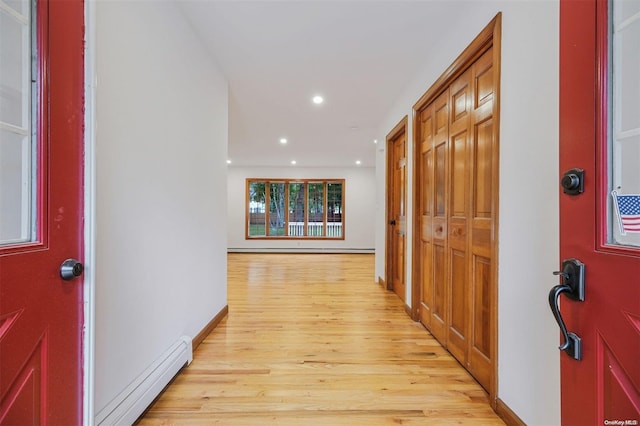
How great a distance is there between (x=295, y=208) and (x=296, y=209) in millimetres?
45

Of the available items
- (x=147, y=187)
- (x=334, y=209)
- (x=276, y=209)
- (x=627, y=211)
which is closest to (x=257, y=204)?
(x=276, y=209)

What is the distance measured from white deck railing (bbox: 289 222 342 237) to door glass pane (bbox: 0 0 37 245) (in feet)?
25.4

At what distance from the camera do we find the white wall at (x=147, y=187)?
1265 millimetres

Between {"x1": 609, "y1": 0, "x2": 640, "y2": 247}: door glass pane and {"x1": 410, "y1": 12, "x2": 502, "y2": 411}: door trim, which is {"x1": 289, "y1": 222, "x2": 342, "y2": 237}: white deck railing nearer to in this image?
{"x1": 410, "y1": 12, "x2": 502, "y2": 411}: door trim

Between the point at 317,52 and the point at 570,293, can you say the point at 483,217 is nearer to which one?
the point at 570,293

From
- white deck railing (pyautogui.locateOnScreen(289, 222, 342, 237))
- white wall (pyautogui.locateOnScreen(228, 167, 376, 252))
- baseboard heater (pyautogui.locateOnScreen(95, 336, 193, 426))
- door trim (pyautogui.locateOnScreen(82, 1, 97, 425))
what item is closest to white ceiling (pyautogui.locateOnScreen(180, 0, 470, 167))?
door trim (pyautogui.locateOnScreen(82, 1, 97, 425))

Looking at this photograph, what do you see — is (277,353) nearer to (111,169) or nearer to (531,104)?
(111,169)

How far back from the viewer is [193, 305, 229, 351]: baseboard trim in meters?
2.24

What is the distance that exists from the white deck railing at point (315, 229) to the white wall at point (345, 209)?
8.9 inches

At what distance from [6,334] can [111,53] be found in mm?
1228

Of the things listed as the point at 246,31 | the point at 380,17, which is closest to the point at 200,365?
A: the point at 246,31

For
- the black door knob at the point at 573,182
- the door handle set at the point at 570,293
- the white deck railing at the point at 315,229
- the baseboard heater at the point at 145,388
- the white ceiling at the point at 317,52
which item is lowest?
the baseboard heater at the point at 145,388

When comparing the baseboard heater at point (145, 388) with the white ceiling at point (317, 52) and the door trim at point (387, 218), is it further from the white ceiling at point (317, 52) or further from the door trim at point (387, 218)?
the door trim at point (387, 218)

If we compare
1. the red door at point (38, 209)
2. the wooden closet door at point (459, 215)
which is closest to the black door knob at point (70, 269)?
the red door at point (38, 209)
